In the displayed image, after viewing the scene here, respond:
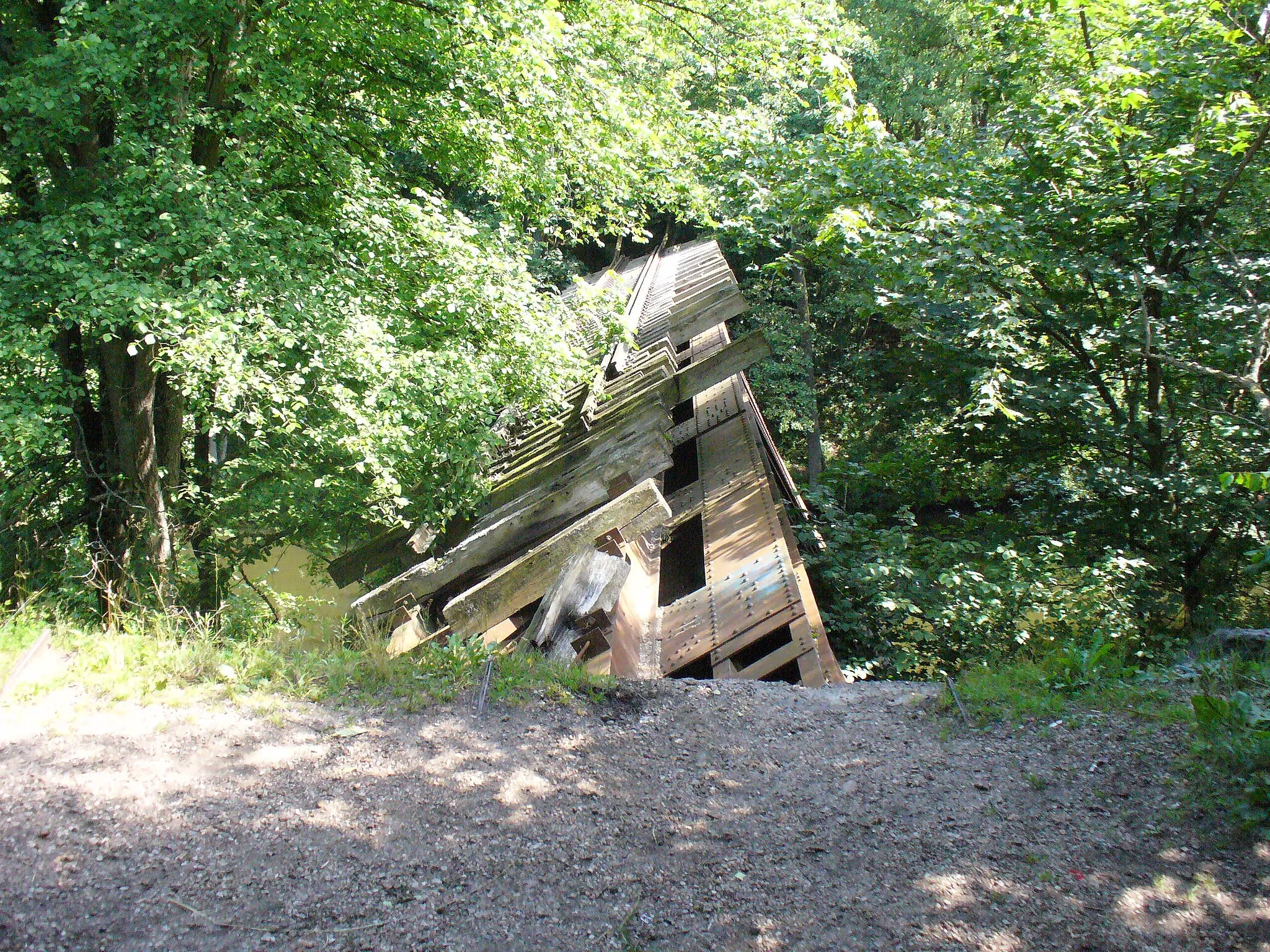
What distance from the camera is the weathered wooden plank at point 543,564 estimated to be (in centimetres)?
502

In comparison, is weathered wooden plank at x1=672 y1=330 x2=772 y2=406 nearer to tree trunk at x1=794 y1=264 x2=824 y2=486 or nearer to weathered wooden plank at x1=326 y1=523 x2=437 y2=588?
weathered wooden plank at x1=326 y1=523 x2=437 y2=588

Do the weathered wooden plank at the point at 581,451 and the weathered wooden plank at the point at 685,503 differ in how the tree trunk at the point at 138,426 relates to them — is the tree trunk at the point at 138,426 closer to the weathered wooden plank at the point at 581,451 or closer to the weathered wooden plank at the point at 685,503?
the weathered wooden plank at the point at 581,451

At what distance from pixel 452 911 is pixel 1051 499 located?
6.82 meters

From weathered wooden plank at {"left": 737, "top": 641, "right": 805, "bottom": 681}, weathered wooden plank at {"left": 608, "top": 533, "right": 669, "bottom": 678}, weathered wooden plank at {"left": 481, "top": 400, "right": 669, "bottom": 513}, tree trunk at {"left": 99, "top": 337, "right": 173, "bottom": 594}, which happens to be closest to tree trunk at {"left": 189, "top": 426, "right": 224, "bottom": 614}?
Result: tree trunk at {"left": 99, "top": 337, "right": 173, "bottom": 594}

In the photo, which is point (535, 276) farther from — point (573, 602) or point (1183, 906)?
point (1183, 906)

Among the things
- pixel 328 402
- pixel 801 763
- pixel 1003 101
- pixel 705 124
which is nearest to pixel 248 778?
pixel 801 763

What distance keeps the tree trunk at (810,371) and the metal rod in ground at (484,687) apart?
1053cm

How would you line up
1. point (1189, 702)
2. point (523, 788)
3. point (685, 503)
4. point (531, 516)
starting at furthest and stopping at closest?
point (685, 503) < point (531, 516) < point (1189, 702) < point (523, 788)

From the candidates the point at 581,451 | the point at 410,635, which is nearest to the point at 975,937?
the point at 410,635

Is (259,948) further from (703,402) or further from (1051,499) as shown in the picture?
(703,402)

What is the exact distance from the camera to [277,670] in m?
4.05

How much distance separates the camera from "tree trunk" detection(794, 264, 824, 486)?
15.1 meters

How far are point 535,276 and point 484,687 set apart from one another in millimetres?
3976

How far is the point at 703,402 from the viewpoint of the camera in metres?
12.9
